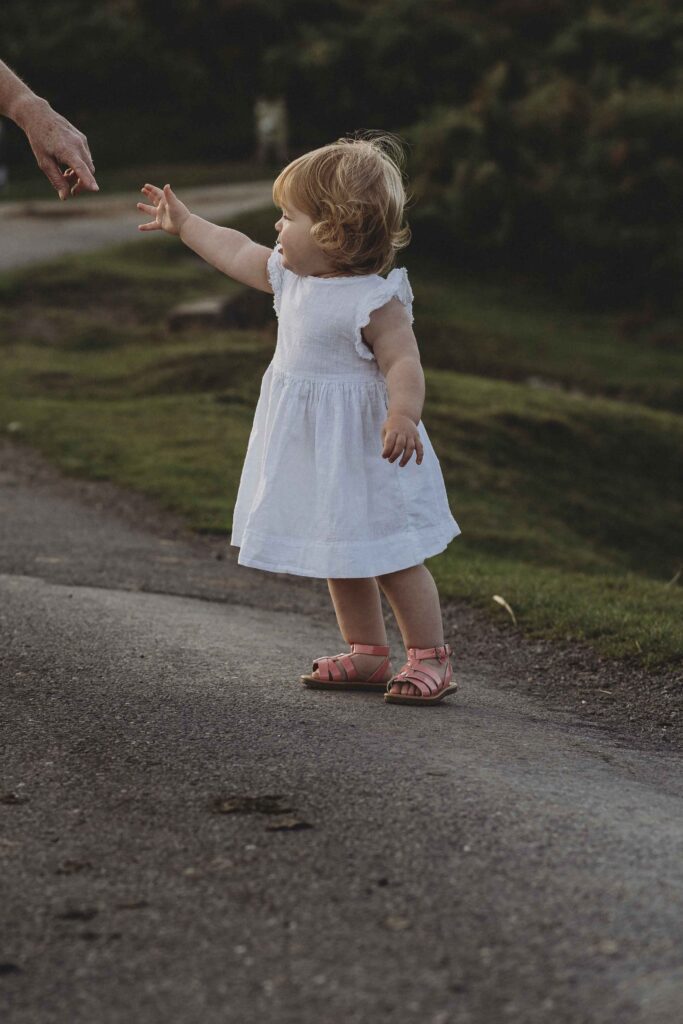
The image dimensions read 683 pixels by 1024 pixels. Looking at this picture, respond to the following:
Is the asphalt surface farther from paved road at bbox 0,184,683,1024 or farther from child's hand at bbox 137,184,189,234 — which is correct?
child's hand at bbox 137,184,189,234

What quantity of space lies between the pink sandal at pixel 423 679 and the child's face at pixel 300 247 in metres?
1.14

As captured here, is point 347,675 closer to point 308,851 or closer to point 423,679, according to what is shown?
point 423,679

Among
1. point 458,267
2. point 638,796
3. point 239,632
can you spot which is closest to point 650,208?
point 458,267

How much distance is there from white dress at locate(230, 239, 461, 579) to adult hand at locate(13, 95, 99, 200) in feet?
2.59

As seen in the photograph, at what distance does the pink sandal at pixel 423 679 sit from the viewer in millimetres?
3955

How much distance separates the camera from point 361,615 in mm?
4164

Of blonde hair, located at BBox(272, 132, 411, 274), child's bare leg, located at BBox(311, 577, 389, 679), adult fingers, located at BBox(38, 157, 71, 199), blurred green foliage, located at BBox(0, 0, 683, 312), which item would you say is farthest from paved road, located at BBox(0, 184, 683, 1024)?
blurred green foliage, located at BBox(0, 0, 683, 312)

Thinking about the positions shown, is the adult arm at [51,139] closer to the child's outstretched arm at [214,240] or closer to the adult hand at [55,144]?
the adult hand at [55,144]

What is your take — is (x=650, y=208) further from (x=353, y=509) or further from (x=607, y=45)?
→ (x=353, y=509)

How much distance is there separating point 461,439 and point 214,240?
6.55 m

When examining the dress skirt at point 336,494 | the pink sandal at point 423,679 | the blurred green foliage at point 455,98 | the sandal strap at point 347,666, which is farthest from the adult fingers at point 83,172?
the blurred green foliage at point 455,98

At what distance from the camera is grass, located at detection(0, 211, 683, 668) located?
664 cm

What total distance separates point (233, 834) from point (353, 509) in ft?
4.15

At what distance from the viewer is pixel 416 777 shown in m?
3.12
